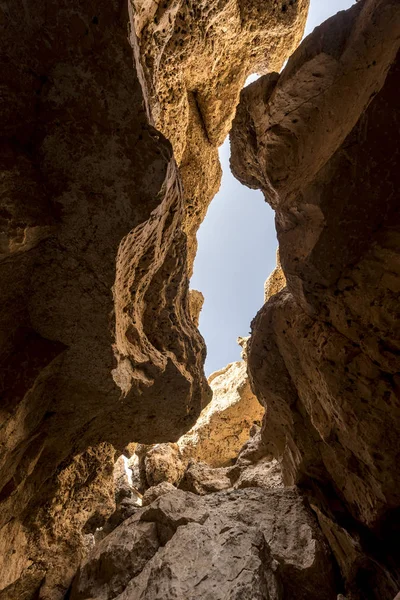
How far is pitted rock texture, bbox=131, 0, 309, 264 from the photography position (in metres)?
5.80

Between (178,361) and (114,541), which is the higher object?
(178,361)

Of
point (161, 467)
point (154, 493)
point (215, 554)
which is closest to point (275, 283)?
point (161, 467)

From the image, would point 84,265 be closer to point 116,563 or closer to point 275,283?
point 116,563

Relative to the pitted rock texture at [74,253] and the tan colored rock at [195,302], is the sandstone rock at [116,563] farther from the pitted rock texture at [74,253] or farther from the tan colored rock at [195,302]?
the tan colored rock at [195,302]

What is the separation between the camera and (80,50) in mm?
3266

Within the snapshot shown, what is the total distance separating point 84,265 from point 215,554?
437 cm

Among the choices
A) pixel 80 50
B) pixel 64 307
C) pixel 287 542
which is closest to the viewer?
pixel 80 50

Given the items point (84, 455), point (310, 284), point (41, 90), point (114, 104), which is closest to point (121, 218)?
point (114, 104)

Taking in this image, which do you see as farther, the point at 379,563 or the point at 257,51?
the point at 257,51

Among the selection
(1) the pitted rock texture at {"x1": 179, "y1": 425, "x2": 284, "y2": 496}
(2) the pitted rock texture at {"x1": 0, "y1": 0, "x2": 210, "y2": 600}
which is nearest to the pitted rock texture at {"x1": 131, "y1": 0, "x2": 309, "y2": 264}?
(2) the pitted rock texture at {"x1": 0, "y1": 0, "x2": 210, "y2": 600}

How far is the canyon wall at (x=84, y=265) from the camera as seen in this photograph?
327 cm

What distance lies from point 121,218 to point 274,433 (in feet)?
19.6

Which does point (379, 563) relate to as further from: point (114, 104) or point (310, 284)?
point (114, 104)

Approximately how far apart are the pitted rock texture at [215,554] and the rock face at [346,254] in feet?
2.06
